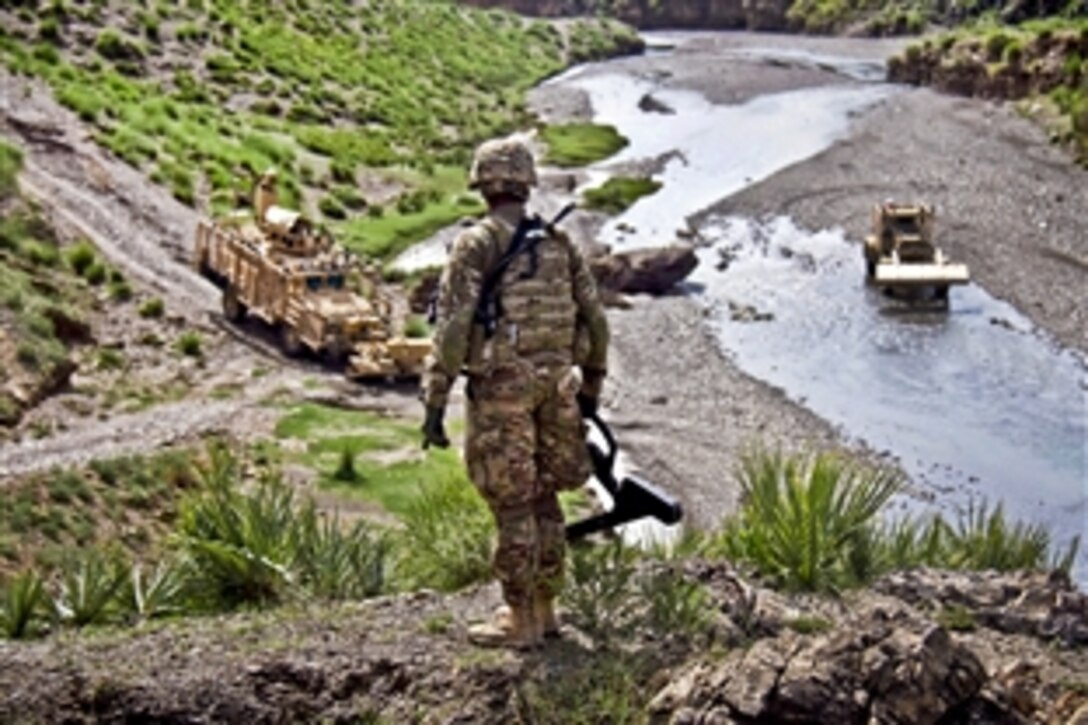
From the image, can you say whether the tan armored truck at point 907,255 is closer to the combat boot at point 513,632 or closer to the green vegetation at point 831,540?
the green vegetation at point 831,540

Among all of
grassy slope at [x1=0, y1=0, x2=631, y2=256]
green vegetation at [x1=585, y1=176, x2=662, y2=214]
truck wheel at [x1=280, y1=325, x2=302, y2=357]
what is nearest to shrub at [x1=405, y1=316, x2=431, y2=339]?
truck wheel at [x1=280, y1=325, x2=302, y2=357]

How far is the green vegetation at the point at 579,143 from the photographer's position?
178ft

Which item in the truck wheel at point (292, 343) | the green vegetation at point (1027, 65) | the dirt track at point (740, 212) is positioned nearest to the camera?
the dirt track at point (740, 212)

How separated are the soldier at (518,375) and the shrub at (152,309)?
20.9 metres

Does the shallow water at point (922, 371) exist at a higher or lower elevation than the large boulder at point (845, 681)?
lower

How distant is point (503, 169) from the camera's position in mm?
9867

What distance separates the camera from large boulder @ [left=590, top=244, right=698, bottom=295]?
3788 cm

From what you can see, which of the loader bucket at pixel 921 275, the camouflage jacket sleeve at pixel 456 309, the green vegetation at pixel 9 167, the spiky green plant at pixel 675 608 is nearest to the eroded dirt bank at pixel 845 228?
the loader bucket at pixel 921 275

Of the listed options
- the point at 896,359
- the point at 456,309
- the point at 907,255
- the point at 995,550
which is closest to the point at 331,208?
the point at 907,255

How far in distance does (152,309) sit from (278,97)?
21638 mm

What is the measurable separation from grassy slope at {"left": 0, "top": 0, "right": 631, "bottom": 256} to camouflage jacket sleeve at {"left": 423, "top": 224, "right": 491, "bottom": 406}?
28572 mm

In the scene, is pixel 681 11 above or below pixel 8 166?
above

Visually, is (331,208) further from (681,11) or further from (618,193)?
(681,11)

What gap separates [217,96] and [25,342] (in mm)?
23127
